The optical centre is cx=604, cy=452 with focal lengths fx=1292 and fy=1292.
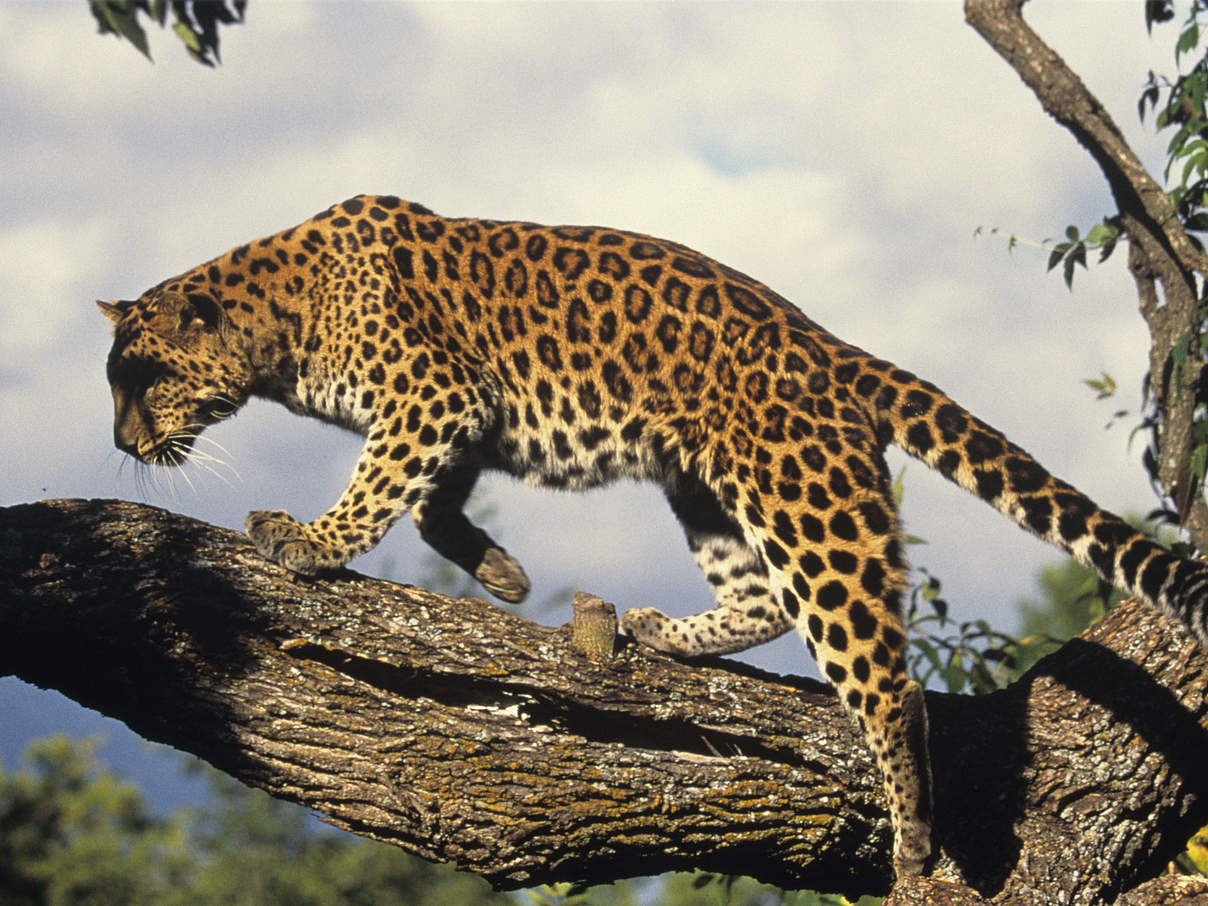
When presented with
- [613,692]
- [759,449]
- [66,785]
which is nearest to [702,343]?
[759,449]

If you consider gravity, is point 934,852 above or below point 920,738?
below

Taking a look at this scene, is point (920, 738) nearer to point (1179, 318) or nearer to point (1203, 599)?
point (1203, 599)

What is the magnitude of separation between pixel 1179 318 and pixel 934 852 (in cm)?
387

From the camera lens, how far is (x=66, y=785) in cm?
3181

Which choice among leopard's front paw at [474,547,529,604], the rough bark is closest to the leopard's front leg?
leopard's front paw at [474,547,529,604]

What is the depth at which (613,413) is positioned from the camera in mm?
6652

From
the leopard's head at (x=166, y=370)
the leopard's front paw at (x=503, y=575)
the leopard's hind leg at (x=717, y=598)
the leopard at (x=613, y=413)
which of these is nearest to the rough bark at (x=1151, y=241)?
the leopard at (x=613, y=413)

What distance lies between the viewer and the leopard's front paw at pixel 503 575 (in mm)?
7156

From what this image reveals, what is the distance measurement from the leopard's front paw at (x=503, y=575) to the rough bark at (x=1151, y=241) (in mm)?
A: 3842

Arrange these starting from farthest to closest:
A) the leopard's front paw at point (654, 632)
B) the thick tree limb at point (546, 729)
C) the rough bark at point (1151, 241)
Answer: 1. the rough bark at point (1151, 241)
2. the leopard's front paw at point (654, 632)
3. the thick tree limb at point (546, 729)

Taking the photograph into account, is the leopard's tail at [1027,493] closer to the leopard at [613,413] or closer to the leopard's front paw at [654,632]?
the leopard at [613,413]

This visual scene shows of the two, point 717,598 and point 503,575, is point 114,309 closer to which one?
point 503,575

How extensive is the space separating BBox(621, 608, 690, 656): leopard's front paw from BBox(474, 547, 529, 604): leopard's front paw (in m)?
0.72

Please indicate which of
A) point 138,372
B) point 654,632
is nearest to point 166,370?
point 138,372
